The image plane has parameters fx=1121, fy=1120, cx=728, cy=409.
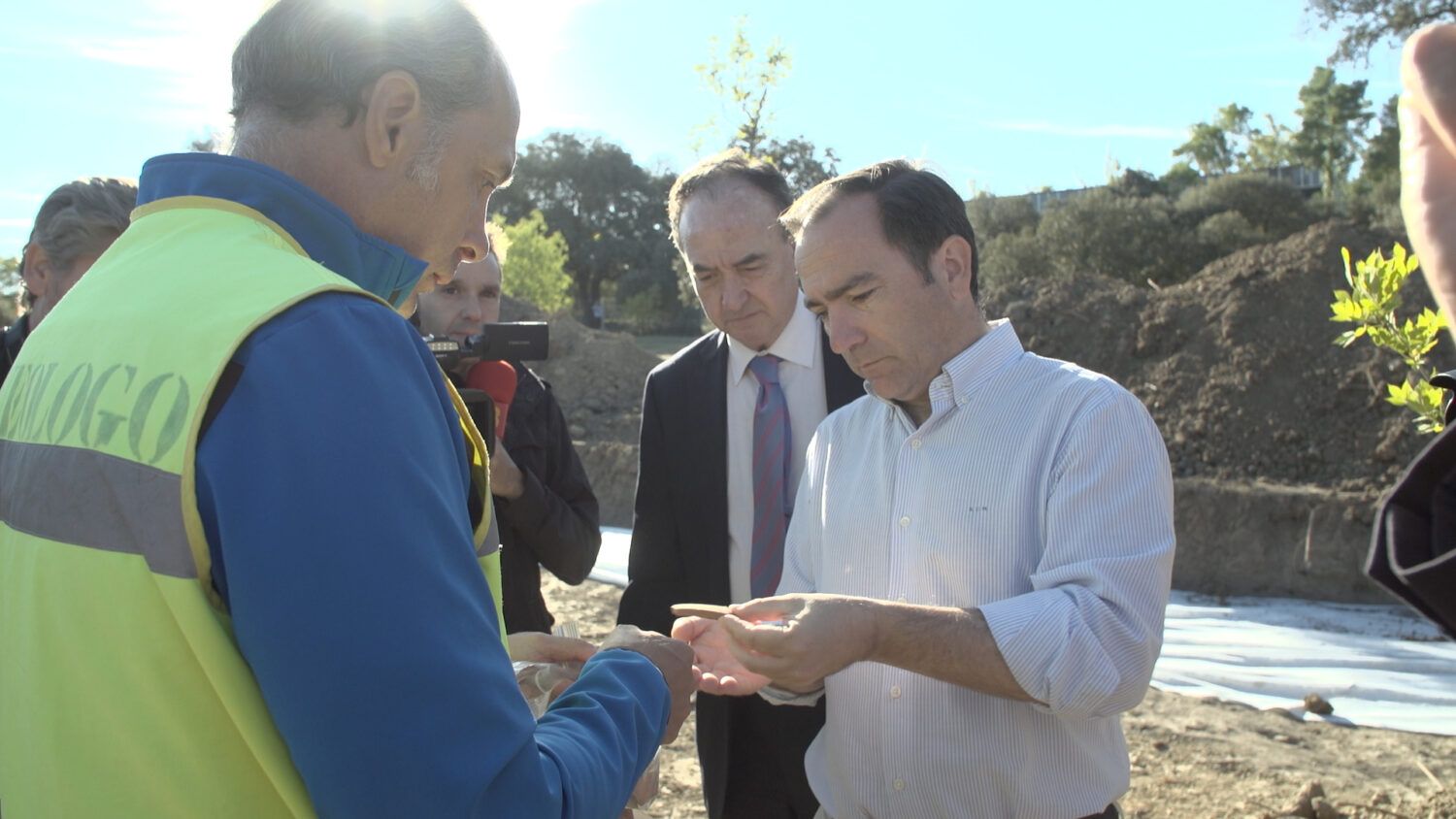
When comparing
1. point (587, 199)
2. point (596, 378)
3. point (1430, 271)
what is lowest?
point (596, 378)

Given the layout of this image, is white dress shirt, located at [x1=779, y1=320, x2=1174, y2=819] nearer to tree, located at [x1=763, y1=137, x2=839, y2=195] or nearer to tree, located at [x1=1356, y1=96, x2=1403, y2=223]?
tree, located at [x1=763, y1=137, x2=839, y2=195]

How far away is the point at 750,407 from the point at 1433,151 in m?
2.61

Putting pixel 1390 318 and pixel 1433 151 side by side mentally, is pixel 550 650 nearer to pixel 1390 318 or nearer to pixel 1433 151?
pixel 1433 151

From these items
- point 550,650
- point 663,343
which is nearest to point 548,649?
point 550,650

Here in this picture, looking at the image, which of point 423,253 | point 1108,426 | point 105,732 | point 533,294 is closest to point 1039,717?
point 1108,426

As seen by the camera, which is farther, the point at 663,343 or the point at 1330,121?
the point at 663,343

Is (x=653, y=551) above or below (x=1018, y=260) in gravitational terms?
below

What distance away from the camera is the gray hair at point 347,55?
1.35 m

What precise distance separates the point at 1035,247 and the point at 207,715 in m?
18.3

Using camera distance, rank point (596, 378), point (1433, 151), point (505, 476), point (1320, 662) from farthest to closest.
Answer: point (596, 378), point (1320, 662), point (505, 476), point (1433, 151)

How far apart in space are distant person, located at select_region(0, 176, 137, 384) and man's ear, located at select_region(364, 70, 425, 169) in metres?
1.94

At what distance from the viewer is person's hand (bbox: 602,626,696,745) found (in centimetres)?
151

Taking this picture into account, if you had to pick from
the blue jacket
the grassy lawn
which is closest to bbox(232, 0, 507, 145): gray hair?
the blue jacket

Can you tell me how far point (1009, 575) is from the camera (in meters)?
2.15
